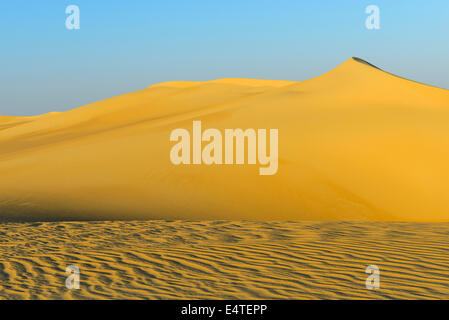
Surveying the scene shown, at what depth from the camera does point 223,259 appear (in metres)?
8.12

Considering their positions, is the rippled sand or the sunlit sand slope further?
the sunlit sand slope

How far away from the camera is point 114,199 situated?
1354 cm

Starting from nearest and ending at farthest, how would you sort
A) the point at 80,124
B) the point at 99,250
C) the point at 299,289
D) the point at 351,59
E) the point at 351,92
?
the point at 299,289 < the point at 99,250 < the point at 351,92 < the point at 351,59 < the point at 80,124

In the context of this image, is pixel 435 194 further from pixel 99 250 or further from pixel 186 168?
pixel 99 250

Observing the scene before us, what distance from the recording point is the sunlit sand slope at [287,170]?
41.7 feet

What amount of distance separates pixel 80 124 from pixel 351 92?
1795cm

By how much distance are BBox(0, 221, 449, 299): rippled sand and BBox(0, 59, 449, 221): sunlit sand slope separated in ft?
4.34

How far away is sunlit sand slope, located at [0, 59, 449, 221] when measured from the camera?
12.7m

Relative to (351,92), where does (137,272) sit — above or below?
below

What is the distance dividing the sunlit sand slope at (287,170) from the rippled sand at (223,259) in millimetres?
1323

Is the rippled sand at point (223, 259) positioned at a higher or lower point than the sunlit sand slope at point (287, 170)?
lower

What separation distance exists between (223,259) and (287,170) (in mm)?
6882

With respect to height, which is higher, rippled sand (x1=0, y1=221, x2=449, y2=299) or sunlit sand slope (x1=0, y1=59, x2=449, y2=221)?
sunlit sand slope (x1=0, y1=59, x2=449, y2=221)
